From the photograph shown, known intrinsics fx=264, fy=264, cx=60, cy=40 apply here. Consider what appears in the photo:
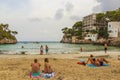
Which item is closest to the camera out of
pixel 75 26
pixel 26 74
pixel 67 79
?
pixel 67 79

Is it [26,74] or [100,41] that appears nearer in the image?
[26,74]

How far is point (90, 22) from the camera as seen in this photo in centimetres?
16262

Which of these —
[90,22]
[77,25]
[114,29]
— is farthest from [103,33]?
[77,25]

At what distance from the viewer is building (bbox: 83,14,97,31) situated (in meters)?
158

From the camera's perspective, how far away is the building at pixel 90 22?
158 meters

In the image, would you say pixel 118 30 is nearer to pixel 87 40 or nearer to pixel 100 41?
pixel 100 41

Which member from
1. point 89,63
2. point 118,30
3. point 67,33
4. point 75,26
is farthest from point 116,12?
point 89,63

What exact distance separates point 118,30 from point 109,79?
382ft

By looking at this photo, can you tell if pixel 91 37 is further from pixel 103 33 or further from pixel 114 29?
pixel 114 29

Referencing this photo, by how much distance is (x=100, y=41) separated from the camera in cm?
13812

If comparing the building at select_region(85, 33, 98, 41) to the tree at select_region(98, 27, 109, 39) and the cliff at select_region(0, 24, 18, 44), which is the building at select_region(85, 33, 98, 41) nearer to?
the tree at select_region(98, 27, 109, 39)

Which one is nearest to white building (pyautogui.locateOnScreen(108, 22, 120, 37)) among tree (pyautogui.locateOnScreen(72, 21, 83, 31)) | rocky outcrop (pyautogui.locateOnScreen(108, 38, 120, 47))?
rocky outcrop (pyautogui.locateOnScreen(108, 38, 120, 47))

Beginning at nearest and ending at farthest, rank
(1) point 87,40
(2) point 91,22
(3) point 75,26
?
(1) point 87,40 < (2) point 91,22 < (3) point 75,26

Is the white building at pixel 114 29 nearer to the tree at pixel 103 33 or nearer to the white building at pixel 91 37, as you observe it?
the tree at pixel 103 33
